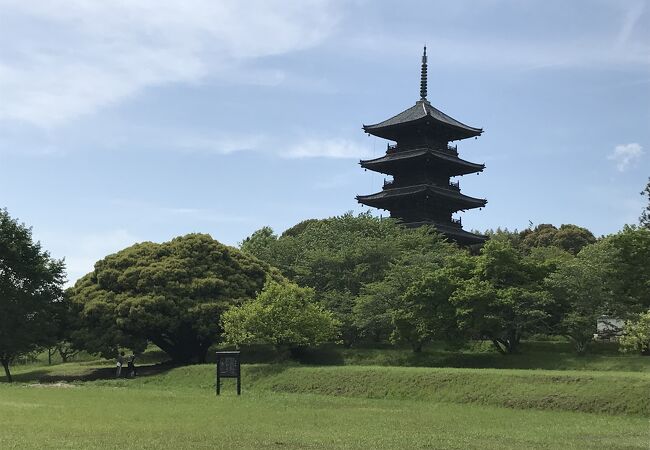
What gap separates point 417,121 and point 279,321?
83.3 ft

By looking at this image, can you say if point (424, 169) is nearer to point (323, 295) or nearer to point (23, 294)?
point (323, 295)

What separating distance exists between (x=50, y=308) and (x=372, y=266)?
1633 centimetres

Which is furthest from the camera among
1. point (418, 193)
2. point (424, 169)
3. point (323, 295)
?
point (424, 169)

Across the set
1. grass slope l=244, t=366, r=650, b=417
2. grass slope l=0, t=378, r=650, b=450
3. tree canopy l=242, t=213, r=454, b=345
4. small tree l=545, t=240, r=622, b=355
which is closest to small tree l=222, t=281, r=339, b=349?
grass slope l=244, t=366, r=650, b=417

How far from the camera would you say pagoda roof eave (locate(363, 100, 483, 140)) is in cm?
5097

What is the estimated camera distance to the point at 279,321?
96.1ft

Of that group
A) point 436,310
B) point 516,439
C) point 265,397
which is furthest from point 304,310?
point 516,439

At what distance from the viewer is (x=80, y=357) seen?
4578 cm

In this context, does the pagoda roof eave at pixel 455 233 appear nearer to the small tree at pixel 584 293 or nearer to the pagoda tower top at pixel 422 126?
the pagoda tower top at pixel 422 126

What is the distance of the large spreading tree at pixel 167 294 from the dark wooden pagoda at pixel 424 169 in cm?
1674

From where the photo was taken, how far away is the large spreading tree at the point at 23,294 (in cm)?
3231

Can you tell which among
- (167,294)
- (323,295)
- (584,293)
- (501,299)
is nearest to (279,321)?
(167,294)

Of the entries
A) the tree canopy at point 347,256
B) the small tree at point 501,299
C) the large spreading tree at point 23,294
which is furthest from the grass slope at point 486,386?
the large spreading tree at point 23,294

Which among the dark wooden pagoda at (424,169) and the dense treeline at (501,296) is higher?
the dark wooden pagoda at (424,169)
